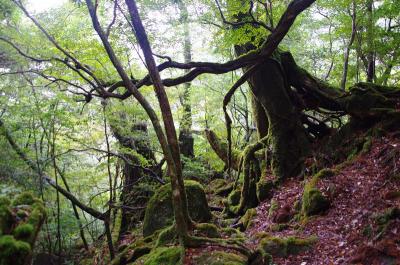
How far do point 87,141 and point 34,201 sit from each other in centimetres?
1041

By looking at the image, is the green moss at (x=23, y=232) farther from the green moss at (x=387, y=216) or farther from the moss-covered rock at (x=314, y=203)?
the moss-covered rock at (x=314, y=203)

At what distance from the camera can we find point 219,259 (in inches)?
231

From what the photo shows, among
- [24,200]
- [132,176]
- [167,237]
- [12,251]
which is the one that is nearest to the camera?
[12,251]

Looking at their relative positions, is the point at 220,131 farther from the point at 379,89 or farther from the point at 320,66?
the point at 379,89

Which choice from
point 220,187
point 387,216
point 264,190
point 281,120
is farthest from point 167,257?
point 220,187

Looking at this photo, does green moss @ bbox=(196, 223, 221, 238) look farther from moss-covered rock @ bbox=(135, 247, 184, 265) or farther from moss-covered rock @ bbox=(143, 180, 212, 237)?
moss-covered rock @ bbox=(143, 180, 212, 237)

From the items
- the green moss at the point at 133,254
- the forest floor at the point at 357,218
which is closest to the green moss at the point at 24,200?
the forest floor at the point at 357,218

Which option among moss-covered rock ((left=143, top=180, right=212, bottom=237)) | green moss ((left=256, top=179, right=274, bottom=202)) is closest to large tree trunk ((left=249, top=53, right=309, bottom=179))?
green moss ((left=256, top=179, right=274, bottom=202))

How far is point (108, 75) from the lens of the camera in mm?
10453

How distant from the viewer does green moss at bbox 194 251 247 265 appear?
5.76 m

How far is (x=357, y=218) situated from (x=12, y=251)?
5.55m

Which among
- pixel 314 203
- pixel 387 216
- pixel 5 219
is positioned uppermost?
pixel 5 219

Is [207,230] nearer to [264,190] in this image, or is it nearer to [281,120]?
[264,190]

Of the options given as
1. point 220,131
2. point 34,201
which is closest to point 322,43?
point 220,131
